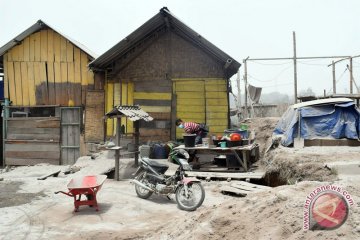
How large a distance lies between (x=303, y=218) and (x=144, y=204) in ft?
16.7

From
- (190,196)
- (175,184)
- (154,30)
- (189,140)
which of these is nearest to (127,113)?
(189,140)

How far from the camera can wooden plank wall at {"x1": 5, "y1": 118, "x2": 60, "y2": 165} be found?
55.2ft

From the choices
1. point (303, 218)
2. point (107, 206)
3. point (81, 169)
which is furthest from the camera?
point (81, 169)

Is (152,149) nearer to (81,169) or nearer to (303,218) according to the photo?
(81,169)

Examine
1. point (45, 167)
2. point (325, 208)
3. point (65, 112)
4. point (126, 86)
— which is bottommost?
point (45, 167)

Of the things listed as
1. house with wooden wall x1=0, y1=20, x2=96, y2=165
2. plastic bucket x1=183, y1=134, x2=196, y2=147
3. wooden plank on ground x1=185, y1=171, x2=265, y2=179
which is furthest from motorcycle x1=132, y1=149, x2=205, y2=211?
house with wooden wall x1=0, y1=20, x2=96, y2=165

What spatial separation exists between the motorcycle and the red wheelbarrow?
43.1 inches

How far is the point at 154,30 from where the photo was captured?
1538 centimetres

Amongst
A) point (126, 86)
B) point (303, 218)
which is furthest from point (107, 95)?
point (303, 218)

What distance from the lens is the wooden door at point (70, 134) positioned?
1678cm

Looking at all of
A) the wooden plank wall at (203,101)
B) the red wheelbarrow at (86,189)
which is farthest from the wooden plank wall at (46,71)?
the red wheelbarrow at (86,189)

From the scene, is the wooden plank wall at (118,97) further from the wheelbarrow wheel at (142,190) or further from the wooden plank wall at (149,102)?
the wheelbarrow wheel at (142,190)

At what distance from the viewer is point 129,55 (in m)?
15.6

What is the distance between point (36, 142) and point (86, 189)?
1013cm
